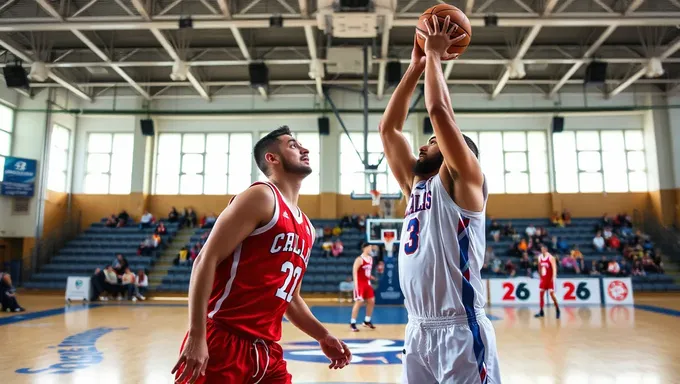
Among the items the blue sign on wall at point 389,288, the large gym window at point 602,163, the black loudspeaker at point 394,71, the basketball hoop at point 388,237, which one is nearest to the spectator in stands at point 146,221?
the blue sign on wall at point 389,288

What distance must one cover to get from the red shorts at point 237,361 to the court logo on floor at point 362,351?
13.7ft

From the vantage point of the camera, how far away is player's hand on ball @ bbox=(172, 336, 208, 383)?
5.98 ft

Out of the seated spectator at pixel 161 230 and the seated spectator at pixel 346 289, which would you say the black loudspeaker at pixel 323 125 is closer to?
the seated spectator at pixel 346 289

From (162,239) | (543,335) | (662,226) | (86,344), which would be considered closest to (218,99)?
(162,239)

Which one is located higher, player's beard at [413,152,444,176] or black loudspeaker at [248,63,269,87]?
black loudspeaker at [248,63,269,87]

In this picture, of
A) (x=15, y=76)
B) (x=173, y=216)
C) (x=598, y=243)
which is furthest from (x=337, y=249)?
→ (x=15, y=76)

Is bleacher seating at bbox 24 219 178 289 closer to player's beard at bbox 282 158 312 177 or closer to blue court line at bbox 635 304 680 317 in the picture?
blue court line at bbox 635 304 680 317

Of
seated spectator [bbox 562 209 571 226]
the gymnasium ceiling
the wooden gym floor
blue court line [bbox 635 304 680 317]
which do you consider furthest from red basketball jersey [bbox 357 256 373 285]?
seated spectator [bbox 562 209 571 226]

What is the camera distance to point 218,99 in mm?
22078

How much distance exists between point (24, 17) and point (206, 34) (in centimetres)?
545

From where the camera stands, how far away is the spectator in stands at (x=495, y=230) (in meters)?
19.7

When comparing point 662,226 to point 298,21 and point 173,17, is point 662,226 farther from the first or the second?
point 173,17

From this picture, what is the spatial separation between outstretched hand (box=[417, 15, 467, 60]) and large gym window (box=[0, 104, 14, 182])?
21.3 metres

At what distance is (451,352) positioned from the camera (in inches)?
85.9
